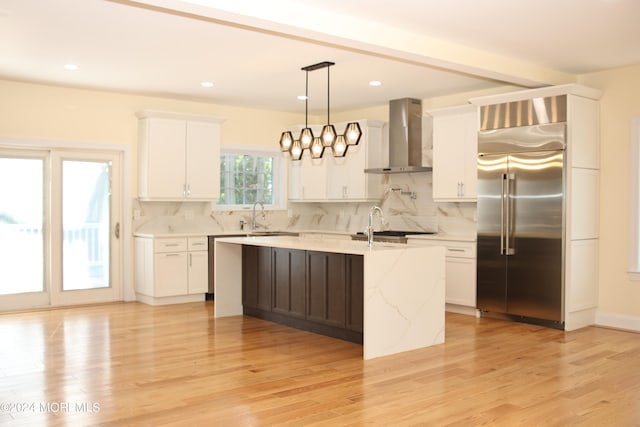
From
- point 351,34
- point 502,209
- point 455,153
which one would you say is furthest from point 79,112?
point 502,209

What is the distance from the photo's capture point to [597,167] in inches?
262

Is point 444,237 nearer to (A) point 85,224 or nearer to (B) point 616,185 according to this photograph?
(B) point 616,185

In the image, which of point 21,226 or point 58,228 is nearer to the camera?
point 21,226

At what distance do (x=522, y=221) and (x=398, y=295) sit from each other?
80.6 inches

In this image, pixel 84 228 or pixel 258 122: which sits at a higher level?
pixel 258 122

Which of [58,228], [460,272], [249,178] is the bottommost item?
[460,272]

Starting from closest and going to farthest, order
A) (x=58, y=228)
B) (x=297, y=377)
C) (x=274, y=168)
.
Result: (x=297, y=377) < (x=58, y=228) < (x=274, y=168)

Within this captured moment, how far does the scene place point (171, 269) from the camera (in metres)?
7.90

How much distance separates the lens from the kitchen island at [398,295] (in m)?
5.15

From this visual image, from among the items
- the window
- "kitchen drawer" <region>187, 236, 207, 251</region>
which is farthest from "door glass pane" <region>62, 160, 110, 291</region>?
the window

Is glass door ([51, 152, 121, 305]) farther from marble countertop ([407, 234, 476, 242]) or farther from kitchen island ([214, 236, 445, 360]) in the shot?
marble countertop ([407, 234, 476, 242])

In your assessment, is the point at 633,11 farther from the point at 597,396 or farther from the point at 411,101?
the point at 411,101

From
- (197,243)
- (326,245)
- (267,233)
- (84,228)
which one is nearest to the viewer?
(326,245)

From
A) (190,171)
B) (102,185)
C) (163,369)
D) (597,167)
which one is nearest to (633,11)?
(597,167)
